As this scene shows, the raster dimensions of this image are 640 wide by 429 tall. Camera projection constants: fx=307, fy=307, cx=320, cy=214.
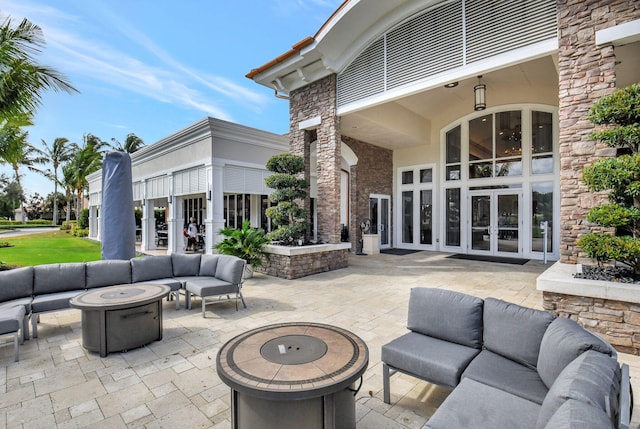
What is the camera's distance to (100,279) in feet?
15.1

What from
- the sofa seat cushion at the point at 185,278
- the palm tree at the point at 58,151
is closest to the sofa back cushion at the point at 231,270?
the sofa seat cushion at the point at 185,278

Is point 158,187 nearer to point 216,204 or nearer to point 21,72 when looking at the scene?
point 216,204

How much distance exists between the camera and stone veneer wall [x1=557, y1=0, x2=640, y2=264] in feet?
14.3

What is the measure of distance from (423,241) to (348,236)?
10.6 ft

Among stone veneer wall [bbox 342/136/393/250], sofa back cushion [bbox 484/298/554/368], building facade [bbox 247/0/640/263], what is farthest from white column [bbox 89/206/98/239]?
sofa back cushion [bbox 484/298/554/368]

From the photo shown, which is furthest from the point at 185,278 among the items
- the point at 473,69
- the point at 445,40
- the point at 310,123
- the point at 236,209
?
the point at 236,209

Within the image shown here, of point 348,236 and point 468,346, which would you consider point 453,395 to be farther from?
point 348,236

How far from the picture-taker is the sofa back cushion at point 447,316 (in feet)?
Result: 8.32

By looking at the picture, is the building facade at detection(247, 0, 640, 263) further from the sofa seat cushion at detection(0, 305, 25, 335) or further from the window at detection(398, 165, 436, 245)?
the sofa seat cushion at detection(0, 305, 25, 335)

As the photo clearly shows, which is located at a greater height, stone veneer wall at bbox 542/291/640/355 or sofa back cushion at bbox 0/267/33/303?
sofa back cushion at bbox 0/267/33/303

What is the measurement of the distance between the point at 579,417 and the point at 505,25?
252 inches

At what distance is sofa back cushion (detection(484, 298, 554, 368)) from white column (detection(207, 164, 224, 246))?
7747 mm

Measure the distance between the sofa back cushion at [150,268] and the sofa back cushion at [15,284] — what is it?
3.96 feet

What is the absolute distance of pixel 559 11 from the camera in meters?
4.75
